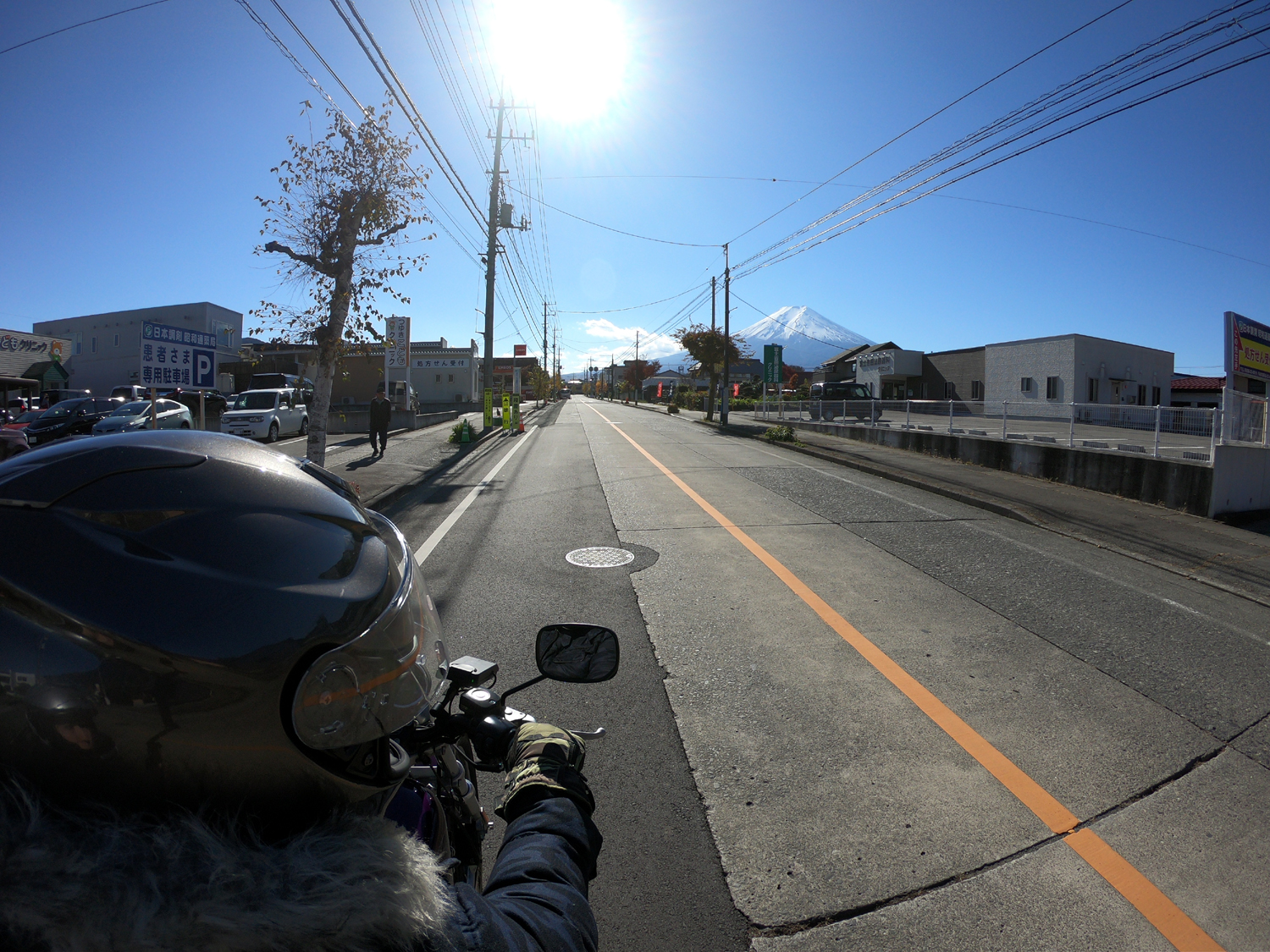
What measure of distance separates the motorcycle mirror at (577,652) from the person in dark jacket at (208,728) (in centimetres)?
54

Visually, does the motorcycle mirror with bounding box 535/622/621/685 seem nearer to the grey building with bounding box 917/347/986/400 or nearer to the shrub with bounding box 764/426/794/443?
the shrub with bounding box 764/426/794/443

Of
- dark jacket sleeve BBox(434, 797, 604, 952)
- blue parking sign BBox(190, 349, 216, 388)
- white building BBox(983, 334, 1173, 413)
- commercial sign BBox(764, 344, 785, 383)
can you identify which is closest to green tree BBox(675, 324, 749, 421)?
commercial sign BBox(764, 344, 785, 383)

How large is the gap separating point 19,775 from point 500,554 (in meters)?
6.39

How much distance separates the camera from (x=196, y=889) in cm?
82

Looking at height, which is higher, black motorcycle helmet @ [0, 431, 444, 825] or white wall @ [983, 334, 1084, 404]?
white wall @ [983, 334, 1084, 404]

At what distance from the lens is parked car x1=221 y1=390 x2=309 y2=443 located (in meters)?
20.2

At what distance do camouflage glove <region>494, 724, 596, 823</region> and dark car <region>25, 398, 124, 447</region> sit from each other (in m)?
20.3

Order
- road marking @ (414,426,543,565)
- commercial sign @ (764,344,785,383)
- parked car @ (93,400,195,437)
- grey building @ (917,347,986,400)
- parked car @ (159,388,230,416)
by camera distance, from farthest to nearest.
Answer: grey building @ (917,347,986,400)
commercial sign @ (764,344,785,383)
parked car @ (159,388,230,416)
parked car @ (93,400,195,437)
road marking @ (414,426,543,565)

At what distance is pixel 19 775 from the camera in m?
0.86

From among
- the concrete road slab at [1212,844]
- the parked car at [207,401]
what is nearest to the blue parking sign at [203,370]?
the parked car at [207,401]

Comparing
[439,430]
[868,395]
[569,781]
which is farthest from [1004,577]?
[868,395]

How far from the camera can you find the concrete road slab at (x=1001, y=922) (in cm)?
224

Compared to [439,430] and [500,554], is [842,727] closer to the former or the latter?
[500,554]

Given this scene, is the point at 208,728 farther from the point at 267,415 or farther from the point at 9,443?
the point at 267,415
